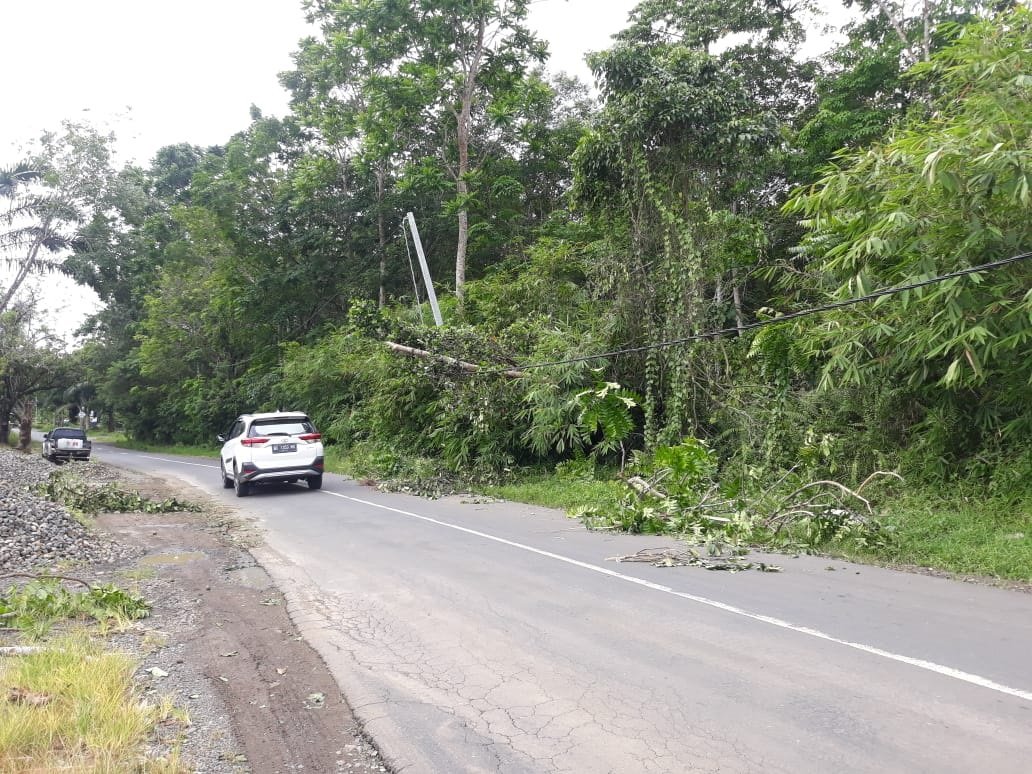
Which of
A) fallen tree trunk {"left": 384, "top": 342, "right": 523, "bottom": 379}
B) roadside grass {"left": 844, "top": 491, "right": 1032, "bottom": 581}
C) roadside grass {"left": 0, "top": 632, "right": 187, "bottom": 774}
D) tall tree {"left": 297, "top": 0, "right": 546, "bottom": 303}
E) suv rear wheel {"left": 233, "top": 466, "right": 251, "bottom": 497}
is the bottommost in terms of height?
suv rear wheel {"left": 233, "top": 466, "right": 251, "bottom": 497}

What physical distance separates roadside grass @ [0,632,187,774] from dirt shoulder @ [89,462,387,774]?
0.22m

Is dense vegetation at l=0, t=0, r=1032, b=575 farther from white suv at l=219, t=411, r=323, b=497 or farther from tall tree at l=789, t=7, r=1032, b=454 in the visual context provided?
white suv at l=219, t=411, r=323, b=497

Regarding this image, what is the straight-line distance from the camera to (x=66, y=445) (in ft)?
100

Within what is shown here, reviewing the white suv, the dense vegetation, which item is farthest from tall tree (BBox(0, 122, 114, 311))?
the white suv

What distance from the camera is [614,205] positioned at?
56.7 feet

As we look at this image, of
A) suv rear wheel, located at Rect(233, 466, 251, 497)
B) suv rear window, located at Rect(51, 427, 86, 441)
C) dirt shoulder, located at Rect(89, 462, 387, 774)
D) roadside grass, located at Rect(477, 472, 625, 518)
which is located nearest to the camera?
dirt shoulder, located at Rect(89, 462, 387, 774)

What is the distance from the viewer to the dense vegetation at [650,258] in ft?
30.0

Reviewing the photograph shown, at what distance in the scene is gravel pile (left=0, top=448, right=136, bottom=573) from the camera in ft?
28.9

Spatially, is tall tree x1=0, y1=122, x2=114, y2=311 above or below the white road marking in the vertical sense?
above

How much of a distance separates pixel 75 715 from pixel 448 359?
14008 millimetres

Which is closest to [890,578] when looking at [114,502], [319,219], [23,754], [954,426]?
[954,426]

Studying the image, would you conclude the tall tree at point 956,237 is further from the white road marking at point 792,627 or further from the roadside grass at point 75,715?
the roadside grass at point 75,715

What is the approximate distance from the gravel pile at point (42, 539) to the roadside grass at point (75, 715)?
4500 millimetres

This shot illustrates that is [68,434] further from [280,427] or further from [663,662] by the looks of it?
[663,662]
